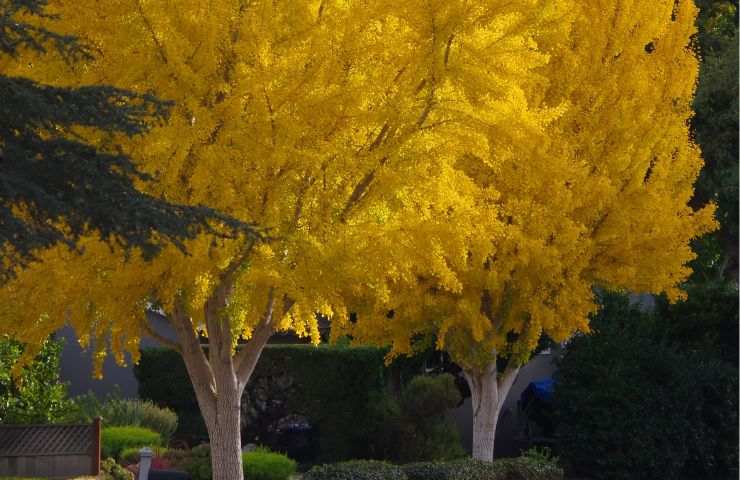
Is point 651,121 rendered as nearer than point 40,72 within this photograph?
No

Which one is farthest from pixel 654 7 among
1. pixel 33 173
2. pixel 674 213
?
pixel 33 173

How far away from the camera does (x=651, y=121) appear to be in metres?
16.6

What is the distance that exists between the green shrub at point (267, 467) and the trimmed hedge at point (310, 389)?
11.5 ft

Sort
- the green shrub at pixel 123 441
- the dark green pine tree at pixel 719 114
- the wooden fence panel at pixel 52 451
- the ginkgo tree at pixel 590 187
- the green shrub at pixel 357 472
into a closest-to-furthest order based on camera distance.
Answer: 1. the green shrub at pixel 357 472
2. the ginkgo tree at pixel 590 187
3. the wooden fence panel at pixel 52 451
4. the green shrub at pixel 123 441
5. the dark green pine tree at pixel 719 114

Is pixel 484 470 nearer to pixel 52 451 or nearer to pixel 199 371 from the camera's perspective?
pixel 199 371

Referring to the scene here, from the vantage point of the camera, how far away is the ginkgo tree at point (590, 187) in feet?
52.8

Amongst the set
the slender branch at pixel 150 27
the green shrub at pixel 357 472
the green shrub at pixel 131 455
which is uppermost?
the slender branch at pixel 150 27

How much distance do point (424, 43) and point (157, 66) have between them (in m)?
2.61

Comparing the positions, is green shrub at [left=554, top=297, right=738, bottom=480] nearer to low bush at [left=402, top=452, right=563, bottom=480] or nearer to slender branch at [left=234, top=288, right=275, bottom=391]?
low bush at [left=402, top=452, right=563, bottom=480]

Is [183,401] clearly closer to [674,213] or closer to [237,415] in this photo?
[237,415]

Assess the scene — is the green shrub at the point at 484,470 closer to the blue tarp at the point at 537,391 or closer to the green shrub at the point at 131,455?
the green shrub at the point at 131,455

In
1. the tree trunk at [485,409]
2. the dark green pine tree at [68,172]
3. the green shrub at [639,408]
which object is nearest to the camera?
the dark green pine tree at [68,172]

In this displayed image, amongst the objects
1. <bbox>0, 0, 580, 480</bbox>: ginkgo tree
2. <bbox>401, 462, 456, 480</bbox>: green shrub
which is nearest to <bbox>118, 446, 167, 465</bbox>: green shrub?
<bbox>401, 462, 456, 480</bbox>: green shrub

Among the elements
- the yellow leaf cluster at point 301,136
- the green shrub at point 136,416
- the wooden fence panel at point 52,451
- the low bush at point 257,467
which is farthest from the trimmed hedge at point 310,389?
the yellow leaf cluster at point 301,136
